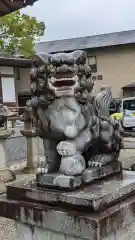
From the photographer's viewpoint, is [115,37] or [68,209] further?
[115,37]

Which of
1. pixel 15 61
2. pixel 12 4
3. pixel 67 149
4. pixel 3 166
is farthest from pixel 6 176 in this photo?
pixel 15 61

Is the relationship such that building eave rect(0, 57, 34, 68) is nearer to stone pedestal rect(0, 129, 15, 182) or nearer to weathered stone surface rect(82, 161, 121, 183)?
stone pedestal rect(0, 129, 15, 182)

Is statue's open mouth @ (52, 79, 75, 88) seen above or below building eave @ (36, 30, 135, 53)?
below

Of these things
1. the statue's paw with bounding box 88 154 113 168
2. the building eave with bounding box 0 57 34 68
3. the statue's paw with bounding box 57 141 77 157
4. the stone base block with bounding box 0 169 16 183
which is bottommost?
the stone base block with bounding box 0 169 16 183

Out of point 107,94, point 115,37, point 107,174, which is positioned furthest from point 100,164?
point 115,37

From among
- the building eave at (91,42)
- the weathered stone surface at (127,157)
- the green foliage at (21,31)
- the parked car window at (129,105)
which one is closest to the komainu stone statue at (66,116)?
the weathered stone surface at (127,157)

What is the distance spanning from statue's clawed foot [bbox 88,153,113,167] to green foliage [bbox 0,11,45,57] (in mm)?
14425

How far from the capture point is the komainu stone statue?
1732 millimetres

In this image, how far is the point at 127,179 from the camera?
1.90 metres

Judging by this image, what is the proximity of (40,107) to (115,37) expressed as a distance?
2214 cm

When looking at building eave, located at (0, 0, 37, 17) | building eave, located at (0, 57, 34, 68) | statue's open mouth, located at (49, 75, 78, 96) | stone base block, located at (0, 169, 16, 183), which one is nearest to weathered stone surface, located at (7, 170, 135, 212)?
statue's open mouth, located at (49, 75, 78, 96)

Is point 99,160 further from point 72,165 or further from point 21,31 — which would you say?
point 21,31

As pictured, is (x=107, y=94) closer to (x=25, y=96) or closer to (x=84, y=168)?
(x=84, y=168)

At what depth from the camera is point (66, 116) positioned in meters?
1.76
